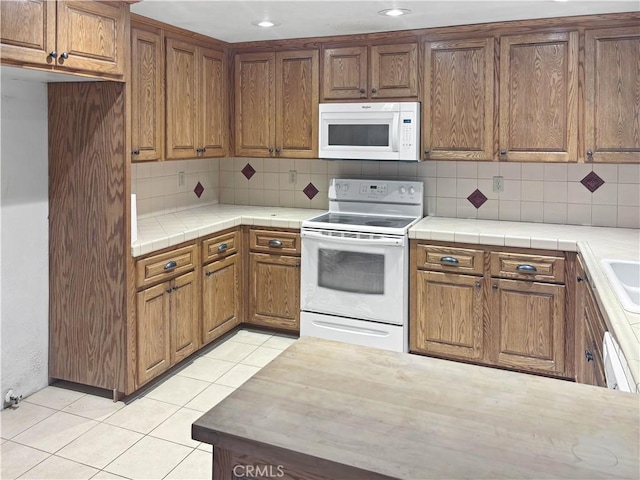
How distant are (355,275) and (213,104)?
1636mm

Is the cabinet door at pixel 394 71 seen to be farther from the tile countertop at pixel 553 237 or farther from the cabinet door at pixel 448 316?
the cabinet door at pixel 448 316

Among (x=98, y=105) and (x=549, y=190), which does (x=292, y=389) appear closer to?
(x=98, y=105)

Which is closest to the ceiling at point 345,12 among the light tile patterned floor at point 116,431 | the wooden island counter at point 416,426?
the light tile patterned floor at point 116,431

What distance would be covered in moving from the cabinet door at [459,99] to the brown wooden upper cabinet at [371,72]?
0.12m

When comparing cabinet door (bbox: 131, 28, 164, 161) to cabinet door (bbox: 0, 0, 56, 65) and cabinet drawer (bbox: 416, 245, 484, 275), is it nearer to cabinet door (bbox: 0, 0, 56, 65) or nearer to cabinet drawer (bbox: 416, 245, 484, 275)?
cabinet door (bbox: 0, 0, 56, 65)

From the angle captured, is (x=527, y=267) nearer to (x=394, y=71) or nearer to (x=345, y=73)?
(x=394, y=71)

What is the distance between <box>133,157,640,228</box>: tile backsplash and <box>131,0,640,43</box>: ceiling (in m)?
0.99

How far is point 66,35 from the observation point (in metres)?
2.38

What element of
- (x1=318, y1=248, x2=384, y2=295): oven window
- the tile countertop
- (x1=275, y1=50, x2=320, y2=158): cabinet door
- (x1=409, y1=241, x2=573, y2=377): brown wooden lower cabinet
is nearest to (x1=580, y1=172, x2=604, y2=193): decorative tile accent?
the tile countertop

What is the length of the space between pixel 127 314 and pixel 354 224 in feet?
5.15

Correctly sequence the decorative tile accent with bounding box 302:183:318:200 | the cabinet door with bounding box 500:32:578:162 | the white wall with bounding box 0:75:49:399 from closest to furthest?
the white wall with bounding box 0:75:49:399 → the cabinet door with bounding box 500:32:578:162 → the decorative tile accent with bounding box 302:183:318:200

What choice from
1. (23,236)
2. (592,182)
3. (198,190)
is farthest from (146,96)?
(592,182)

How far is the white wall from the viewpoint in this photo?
278cm

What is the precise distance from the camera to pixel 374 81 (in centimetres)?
372
